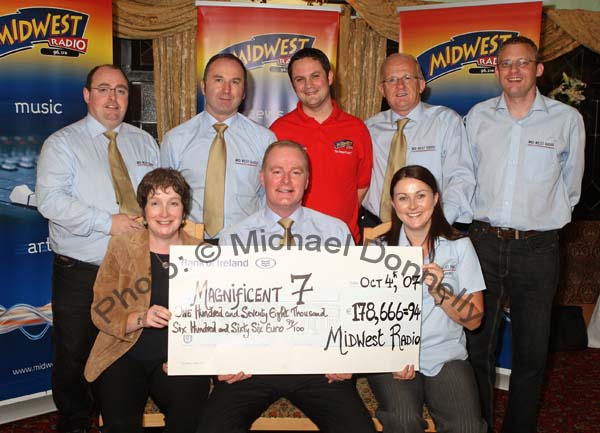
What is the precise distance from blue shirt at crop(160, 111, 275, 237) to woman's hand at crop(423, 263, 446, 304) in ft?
4.02

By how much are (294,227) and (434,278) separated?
707 mm

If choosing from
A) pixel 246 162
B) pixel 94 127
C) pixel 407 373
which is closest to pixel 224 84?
pixel 246 162

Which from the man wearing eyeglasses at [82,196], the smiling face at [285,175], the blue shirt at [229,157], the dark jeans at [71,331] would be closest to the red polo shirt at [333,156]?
the blue shirt at [229,157]

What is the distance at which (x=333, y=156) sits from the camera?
140 inches

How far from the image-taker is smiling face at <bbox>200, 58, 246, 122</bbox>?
331 cm

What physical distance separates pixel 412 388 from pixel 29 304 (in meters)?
2.52

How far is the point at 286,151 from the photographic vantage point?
9.07 ft

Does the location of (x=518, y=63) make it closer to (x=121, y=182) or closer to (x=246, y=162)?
(x=246, y=162)

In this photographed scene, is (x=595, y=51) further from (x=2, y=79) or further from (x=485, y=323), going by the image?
(x=2, y=79)

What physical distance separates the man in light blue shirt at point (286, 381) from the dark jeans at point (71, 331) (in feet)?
3.04

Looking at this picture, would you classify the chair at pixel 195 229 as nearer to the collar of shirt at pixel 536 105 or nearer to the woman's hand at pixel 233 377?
the woman's hand at pixel 233 377

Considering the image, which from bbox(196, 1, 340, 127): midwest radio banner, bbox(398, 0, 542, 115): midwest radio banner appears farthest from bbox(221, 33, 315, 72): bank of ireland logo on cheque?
bbox(398, 0, 542, 115): midwest radio banner

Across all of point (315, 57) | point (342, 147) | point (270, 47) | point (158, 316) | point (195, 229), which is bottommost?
point (158, 316)

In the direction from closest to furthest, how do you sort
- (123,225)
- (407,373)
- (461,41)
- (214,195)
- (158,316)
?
(158,316), (407,373), (123,225), (214,195), (461,41)
